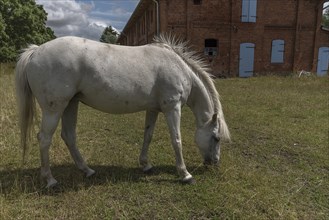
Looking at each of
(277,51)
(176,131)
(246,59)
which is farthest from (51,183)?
(277,51)

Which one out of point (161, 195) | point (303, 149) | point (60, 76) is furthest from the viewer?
point (303, 149)

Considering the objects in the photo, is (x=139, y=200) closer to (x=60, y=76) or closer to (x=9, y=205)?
(x=9, y=205)

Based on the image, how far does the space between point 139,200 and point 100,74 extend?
5.11 ft

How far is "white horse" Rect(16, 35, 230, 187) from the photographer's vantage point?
3197 mm

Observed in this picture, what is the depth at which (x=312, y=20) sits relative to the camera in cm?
2089

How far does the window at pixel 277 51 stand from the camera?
20594 millimetres

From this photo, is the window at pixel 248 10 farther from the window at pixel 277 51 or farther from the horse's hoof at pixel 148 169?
the horse's hoof at pixel 148 169

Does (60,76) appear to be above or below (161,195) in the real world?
above

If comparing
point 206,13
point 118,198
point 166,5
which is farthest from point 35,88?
point 206,13

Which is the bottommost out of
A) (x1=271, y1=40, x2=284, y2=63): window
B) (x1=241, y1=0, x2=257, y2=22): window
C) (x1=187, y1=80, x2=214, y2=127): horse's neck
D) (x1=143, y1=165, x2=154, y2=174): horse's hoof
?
(x1=143, y1=165, x2=154, y2=174): horse's hoof

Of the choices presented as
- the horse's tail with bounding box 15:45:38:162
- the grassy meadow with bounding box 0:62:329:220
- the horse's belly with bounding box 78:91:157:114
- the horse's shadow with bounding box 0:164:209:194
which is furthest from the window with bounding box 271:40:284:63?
the horse's tail with bounding box 15:45:38:162

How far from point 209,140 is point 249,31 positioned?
→ 1788cm

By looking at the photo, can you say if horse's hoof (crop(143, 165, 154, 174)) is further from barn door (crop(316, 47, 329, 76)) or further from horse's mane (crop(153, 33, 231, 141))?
barn door (crop(316, 47, 329, 76))

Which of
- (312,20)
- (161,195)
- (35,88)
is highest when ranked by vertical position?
(312,20)
